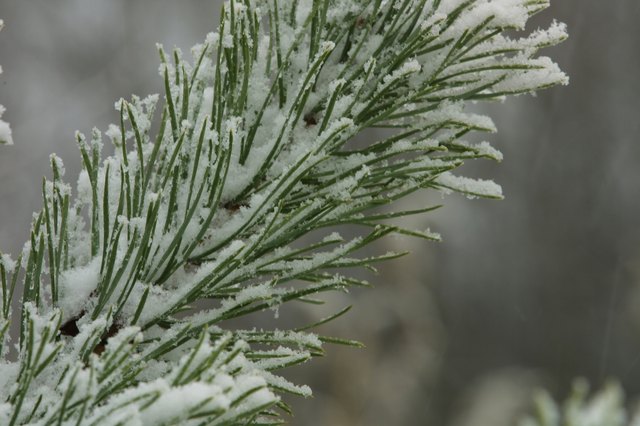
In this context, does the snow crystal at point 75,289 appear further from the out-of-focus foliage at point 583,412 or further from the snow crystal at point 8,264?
the out-of-focus foliage at point 583,412

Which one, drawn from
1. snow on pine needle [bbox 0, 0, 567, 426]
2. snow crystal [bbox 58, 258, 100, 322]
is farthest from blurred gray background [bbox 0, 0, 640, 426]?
snow crystal [bbox 58, 258, 100, 322]

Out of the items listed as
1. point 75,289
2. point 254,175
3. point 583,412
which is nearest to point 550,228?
point 254,175

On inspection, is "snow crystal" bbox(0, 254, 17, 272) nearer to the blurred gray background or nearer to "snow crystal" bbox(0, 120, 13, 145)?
"snow crystal" bbox(0, 120, 13, 145)

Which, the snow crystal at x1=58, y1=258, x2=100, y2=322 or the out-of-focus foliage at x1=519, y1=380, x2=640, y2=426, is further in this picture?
the snow crystal at x1=58, y1=258, x2=100, y2=322

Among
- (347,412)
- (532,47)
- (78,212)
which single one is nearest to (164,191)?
(78,212)

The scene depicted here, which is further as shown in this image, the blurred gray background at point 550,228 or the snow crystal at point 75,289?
the blurred gray background at point 550,228

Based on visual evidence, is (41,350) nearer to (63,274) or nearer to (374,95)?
(63,274)

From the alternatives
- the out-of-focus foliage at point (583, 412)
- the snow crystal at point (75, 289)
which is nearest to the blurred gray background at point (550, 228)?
the snow crystal at point (75, 289)

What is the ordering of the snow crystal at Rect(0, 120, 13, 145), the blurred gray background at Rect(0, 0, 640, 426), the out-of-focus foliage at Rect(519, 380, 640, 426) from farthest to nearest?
1. the blurred gray background at Rect(0, 0, 640, 426)
2. the snow crystal at Rect(0, 120, 13, 145)
3. the out-of-focus foliage at Rect(519, 380, 640, 426)

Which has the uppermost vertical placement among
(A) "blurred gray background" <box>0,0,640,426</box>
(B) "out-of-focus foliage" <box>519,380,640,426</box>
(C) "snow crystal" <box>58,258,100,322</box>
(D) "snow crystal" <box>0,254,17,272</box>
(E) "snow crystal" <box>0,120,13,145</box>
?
(A) "blurred gray background" <box>0,0,640,426</box>
